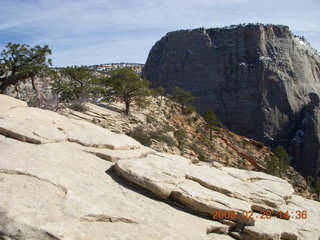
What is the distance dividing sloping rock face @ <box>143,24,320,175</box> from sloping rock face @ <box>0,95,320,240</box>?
49.5 meters

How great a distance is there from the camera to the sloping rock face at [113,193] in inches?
148

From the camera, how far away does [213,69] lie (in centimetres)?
5919

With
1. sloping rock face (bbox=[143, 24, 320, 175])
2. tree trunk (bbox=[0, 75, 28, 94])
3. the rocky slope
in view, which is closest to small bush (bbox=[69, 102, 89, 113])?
the rocky slope

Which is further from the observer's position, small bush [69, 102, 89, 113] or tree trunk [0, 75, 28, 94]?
small bush [69, 102, 89, 113]

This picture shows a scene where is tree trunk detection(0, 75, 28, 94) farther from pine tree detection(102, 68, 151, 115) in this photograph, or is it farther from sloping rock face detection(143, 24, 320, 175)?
sloping rock face detection(143, 24, 320, 175)

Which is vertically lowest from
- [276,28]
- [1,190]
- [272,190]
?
[272,190]

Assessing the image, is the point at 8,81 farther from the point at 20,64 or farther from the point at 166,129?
the point at 166,129

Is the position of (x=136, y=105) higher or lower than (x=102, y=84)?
lower

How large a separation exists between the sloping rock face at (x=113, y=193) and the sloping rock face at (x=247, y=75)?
49.5 meters

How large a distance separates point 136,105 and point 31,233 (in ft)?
67.5

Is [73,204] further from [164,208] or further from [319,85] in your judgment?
[319,85]

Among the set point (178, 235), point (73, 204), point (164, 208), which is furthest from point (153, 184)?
point (73, 204)

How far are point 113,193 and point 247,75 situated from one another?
56.2 m

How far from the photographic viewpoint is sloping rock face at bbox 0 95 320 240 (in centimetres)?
376
